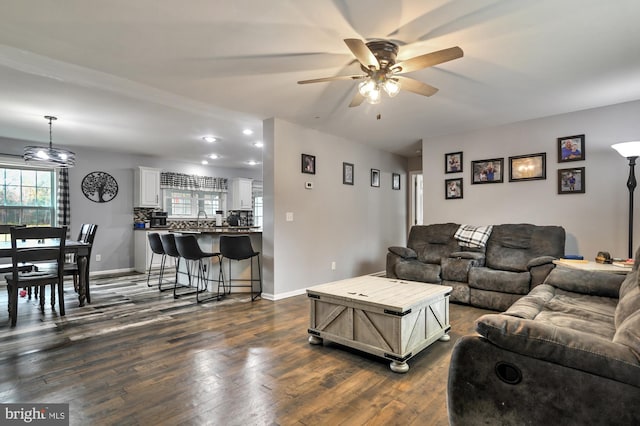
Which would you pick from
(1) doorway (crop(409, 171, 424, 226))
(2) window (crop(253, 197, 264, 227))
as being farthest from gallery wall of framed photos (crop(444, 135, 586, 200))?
(2) window (crop(253, 197, 264, 227))

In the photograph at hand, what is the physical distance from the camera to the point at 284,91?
3525mm

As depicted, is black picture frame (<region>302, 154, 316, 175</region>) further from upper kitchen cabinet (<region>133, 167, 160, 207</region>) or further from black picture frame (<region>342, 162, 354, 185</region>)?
upper kitchen cabinet (<region>133, 167, 160, 207</region>)

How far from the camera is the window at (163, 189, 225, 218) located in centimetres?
786

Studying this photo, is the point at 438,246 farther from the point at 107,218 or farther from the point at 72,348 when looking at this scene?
the point at 107,218

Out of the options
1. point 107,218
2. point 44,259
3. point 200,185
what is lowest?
point 44,259

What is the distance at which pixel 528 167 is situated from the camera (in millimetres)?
4582

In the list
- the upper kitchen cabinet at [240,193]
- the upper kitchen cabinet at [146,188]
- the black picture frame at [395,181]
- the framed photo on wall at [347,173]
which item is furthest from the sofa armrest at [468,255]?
the upper kitchen cabinet at [146,188]

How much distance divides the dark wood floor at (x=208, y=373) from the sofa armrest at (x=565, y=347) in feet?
2.58

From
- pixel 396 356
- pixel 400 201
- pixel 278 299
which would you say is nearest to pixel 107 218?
pixel 278 299

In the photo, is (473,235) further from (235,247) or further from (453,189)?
(235,247)

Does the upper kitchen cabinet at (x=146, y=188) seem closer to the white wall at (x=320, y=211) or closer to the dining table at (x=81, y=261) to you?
the dining table at (x=81, y=261)

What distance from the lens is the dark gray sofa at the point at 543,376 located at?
114 cm

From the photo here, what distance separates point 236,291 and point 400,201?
3957mm

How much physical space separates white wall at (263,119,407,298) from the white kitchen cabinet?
3381mm
